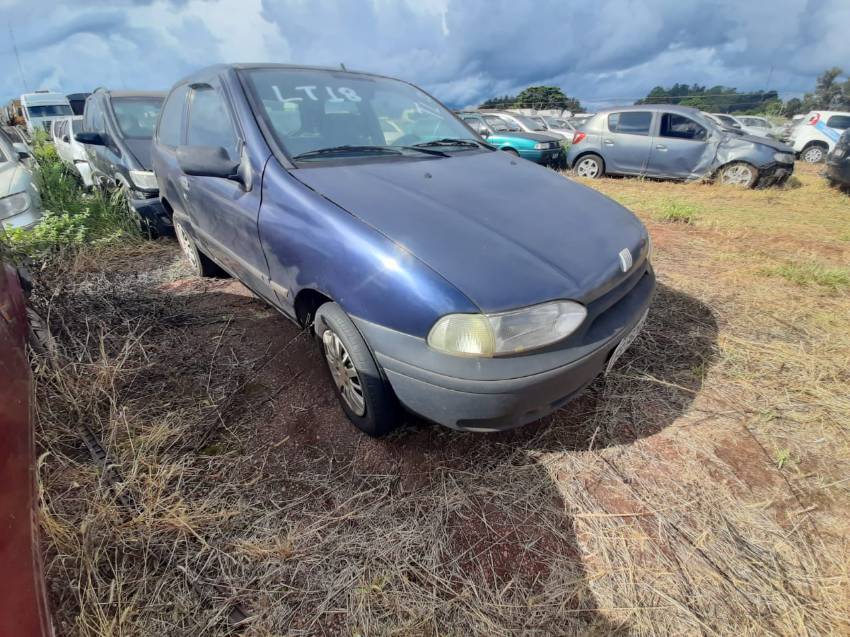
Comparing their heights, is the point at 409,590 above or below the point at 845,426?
above

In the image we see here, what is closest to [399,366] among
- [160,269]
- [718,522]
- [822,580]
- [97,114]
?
[718,522]

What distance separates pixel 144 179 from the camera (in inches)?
169

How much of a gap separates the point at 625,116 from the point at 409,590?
9327 millimetres

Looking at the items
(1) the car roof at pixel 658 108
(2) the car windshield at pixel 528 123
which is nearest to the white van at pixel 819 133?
(1) the car roof at pixel 658 108

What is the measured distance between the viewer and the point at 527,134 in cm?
988

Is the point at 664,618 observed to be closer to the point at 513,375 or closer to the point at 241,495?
the point at 513,375

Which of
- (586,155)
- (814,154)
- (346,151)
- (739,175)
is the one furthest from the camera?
(814,154)

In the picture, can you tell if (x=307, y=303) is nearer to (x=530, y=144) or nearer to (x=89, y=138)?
(x=89, y=138)

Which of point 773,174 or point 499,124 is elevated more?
point 499,124

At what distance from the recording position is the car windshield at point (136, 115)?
489 cm

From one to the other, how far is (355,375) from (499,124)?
11.1 meters

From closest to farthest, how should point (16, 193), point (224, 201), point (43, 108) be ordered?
1. point (224, 201)
2. point (16, 193)
3. point (43, 108)

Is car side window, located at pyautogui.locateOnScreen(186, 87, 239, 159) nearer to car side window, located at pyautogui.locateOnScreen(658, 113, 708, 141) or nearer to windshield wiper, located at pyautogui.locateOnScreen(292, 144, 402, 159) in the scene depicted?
windshield wiper, located at pyautogui.locateOnScreen(292, 144, 402, 159)

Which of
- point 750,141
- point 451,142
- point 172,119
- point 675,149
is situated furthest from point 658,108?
point 172,119
